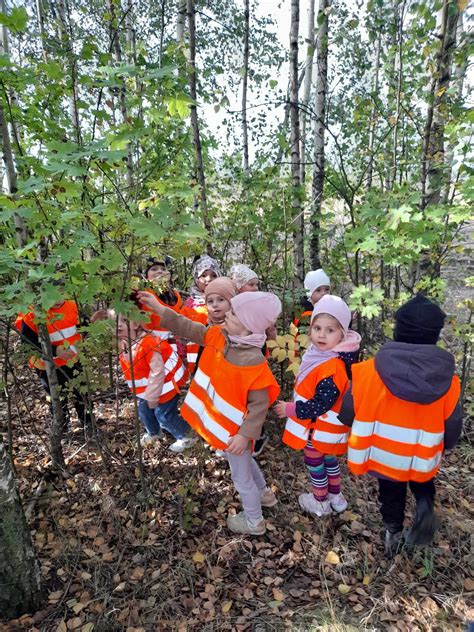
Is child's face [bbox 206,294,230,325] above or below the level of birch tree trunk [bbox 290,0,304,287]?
below

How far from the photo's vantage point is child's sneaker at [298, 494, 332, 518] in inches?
117

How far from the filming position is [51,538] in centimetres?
269

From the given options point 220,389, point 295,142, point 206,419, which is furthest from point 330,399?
point 295,142

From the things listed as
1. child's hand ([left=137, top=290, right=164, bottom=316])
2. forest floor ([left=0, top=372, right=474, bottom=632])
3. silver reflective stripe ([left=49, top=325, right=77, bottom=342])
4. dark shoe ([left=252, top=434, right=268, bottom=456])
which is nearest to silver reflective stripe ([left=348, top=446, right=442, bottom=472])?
forest floor ([left=0, top=372, right=474, bottom=632])

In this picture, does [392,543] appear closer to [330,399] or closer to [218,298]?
[330,399]

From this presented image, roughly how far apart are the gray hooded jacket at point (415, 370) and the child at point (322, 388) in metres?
0.39

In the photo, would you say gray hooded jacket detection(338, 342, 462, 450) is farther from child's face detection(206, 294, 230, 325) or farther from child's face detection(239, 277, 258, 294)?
child's face detection(239, 277, 258, 294)

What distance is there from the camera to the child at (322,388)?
257 cm

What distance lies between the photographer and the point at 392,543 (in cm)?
264

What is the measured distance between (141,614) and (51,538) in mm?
928

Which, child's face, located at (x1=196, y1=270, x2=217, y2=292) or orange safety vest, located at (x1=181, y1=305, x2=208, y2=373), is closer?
orange safety vest, located at (x1=181, y1=305, x2=208, y2=373)

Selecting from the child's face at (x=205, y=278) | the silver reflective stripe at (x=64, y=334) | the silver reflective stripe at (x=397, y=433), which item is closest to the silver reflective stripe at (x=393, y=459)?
the silver reflective stripe at (x=397, y=433)

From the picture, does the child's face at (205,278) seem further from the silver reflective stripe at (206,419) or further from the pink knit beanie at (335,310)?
the pink knit beanie at (335,310)

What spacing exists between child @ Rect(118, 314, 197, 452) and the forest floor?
0.32 m
